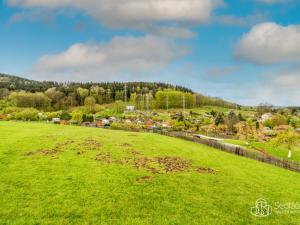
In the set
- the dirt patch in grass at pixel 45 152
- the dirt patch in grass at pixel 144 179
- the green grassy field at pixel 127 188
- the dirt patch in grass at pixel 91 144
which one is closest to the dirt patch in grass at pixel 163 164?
the green grassy field at pixel 127 188

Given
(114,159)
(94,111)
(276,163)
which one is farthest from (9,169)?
(94,111)

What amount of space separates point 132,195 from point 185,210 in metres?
3.32

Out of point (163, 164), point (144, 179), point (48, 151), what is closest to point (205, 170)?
point (163, 164)

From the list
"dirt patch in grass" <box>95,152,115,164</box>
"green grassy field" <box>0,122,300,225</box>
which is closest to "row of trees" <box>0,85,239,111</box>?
"dirt patch in grass" <box>95,152,115,164</box>

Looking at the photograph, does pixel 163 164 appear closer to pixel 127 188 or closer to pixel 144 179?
pixel 144 179

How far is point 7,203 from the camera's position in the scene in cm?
1484

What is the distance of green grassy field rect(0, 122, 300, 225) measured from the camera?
14431mm

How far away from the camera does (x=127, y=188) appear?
1788cm

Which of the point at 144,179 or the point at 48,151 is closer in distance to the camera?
the point at 144,179

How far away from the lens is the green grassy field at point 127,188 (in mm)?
14431

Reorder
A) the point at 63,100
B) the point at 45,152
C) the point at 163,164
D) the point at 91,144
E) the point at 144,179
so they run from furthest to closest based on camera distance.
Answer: the point at 63,100, the point at 91,144, the point at 45,152, the point at 163,164, the point at 144,179

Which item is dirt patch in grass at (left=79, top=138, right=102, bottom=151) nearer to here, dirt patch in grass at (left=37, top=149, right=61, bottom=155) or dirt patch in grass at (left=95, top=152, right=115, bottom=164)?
dirt patch in grass at (left=95, top=152, right=115, bottom=164)

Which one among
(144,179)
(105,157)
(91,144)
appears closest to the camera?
(144,179)

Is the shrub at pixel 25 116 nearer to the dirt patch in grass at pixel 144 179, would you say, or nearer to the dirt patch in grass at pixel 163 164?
the dirt patch in grass at pixel 163 164
